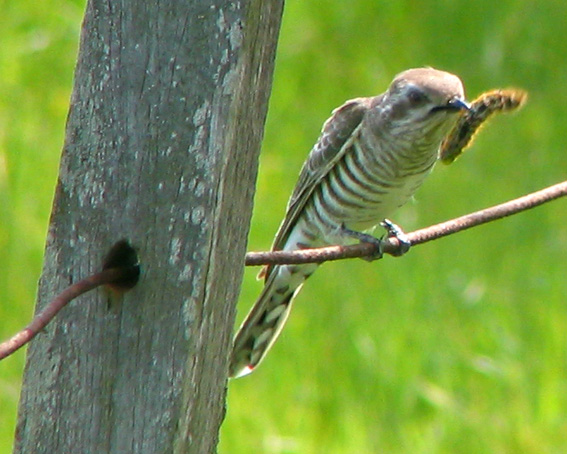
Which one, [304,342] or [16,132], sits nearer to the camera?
Result: [304,342]

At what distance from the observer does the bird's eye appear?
14.2ft

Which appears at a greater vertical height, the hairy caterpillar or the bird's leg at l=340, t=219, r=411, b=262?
the hairy caterpillar

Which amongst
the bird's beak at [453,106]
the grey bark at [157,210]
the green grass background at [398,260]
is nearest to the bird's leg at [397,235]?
the bird's beak at [453,106]

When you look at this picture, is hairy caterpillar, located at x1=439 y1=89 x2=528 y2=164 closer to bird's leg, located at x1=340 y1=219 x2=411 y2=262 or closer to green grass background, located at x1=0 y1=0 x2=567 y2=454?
bird's leg, located at x1=340 y1=219 x2=411 y2=262

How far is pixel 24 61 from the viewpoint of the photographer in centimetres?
743

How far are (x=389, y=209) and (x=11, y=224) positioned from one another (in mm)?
2314

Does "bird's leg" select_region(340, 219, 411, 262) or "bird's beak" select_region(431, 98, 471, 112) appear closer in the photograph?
"bird's leg" select_region(340, 219, 411, 262)

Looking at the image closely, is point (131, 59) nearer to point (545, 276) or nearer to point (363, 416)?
point (363, 416)

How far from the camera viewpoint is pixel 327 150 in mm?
4562

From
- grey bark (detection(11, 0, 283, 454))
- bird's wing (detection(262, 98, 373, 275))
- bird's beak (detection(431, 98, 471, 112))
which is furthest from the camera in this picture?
bird's wing (detection(262, 98, 373, 275))

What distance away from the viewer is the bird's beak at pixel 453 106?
416cm

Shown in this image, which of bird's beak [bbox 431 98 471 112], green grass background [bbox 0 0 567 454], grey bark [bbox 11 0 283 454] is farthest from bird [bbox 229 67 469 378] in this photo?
grey bark [bbox 11 0 283 454]

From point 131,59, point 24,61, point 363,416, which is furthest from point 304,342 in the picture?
point 131,59

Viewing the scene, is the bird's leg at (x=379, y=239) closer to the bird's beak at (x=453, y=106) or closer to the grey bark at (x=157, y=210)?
the bird's beak at (x=453, y=106)
